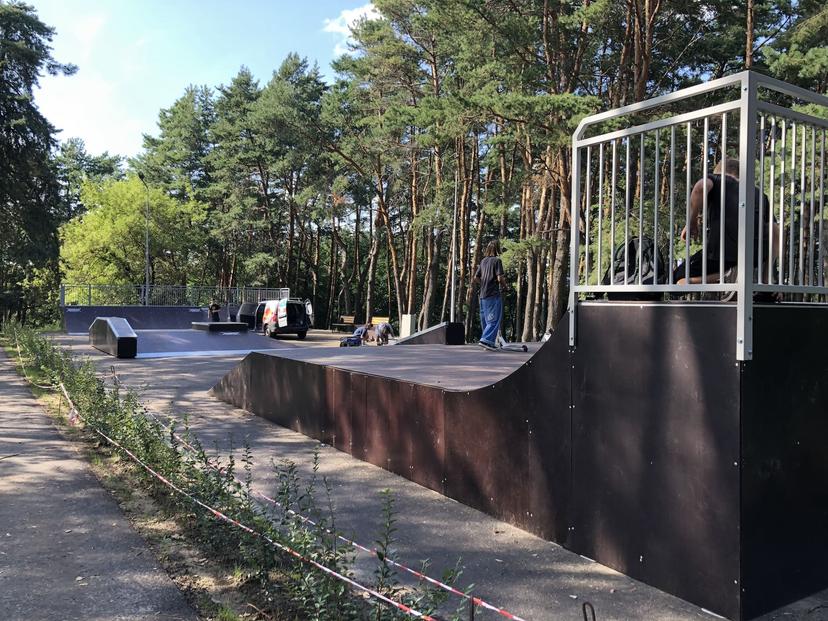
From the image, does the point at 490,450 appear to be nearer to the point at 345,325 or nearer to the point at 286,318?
the point at 286,318

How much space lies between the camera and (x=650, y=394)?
11.5 ft

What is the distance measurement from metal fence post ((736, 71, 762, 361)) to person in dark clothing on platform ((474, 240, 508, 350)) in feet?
20.7

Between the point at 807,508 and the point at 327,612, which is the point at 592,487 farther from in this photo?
the point at 327,612

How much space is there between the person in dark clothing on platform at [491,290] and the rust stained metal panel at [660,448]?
5.69 metres

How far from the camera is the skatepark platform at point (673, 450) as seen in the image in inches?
123

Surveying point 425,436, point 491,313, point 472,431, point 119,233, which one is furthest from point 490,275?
point 119,233

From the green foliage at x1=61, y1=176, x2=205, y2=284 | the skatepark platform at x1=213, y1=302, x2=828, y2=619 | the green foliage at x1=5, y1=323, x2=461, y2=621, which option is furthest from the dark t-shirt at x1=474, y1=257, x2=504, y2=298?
the green foliage at x1=61, y1=176, x2=205, y2=284

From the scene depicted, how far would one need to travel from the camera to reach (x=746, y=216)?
3.10 m

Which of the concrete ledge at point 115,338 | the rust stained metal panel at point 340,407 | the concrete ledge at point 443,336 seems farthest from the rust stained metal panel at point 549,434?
the concrete ledge at point 115,338

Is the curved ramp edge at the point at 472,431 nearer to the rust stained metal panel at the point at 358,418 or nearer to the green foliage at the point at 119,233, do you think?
the rust stained metal panel at the point at 358,418

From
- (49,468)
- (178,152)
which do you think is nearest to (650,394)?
(49,468)

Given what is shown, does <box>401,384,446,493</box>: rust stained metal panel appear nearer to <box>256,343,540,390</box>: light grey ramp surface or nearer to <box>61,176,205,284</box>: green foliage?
<box>256,343,540,390</box>: light grey ramp surface

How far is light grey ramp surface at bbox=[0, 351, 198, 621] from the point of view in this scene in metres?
3.36

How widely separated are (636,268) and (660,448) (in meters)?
1.03
